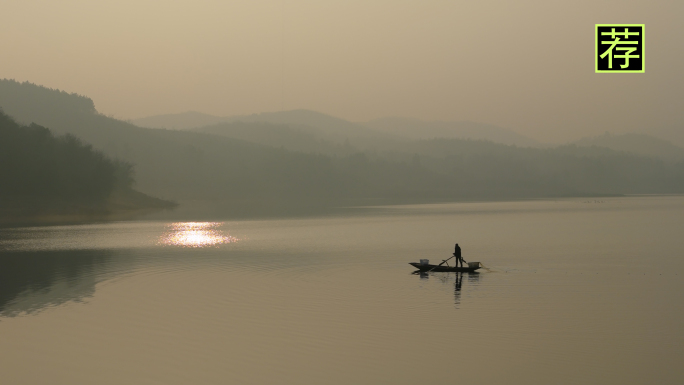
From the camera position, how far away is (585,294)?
1663 inches

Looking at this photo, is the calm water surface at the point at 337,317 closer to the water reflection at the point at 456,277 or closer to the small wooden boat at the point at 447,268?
the water reflection at the point at 456,277

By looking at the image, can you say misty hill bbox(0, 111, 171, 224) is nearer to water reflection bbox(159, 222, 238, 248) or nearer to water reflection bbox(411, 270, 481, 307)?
water reflection bbox(159, 222, 238, 248)

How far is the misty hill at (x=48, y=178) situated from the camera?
5276 inches

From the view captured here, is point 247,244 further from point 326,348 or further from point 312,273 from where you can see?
point 326,348

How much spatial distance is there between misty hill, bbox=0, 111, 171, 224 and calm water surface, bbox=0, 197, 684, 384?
69265 millimetres

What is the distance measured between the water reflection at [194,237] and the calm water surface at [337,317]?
9120 mm

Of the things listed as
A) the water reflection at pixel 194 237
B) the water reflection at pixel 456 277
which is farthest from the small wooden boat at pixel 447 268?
the water reflection at pixel 194 237

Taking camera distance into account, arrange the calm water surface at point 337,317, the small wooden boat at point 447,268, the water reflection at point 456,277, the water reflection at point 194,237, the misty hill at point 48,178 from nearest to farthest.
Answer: the calm water surface at point 337,317
the water reflection at point 456,277
the small wooden boat at point 447,268
the water reflection at point 194,237
the misty hill at point 48,178

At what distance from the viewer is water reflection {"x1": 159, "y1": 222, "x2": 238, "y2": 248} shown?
81250mm

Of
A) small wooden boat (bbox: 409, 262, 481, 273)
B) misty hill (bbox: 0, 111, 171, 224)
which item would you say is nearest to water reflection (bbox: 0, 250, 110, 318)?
small wooden boat (bbox: 409, 262, 481, 273)

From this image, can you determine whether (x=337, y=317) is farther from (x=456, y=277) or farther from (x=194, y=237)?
(x=194, y=237)

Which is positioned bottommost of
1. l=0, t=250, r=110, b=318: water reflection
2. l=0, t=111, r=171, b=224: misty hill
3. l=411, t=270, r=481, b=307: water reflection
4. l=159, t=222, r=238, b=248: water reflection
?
l=0, t=250, r=110, b=318: water reflection

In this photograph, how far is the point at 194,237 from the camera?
9000 centimetres

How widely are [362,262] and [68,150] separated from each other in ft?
373
